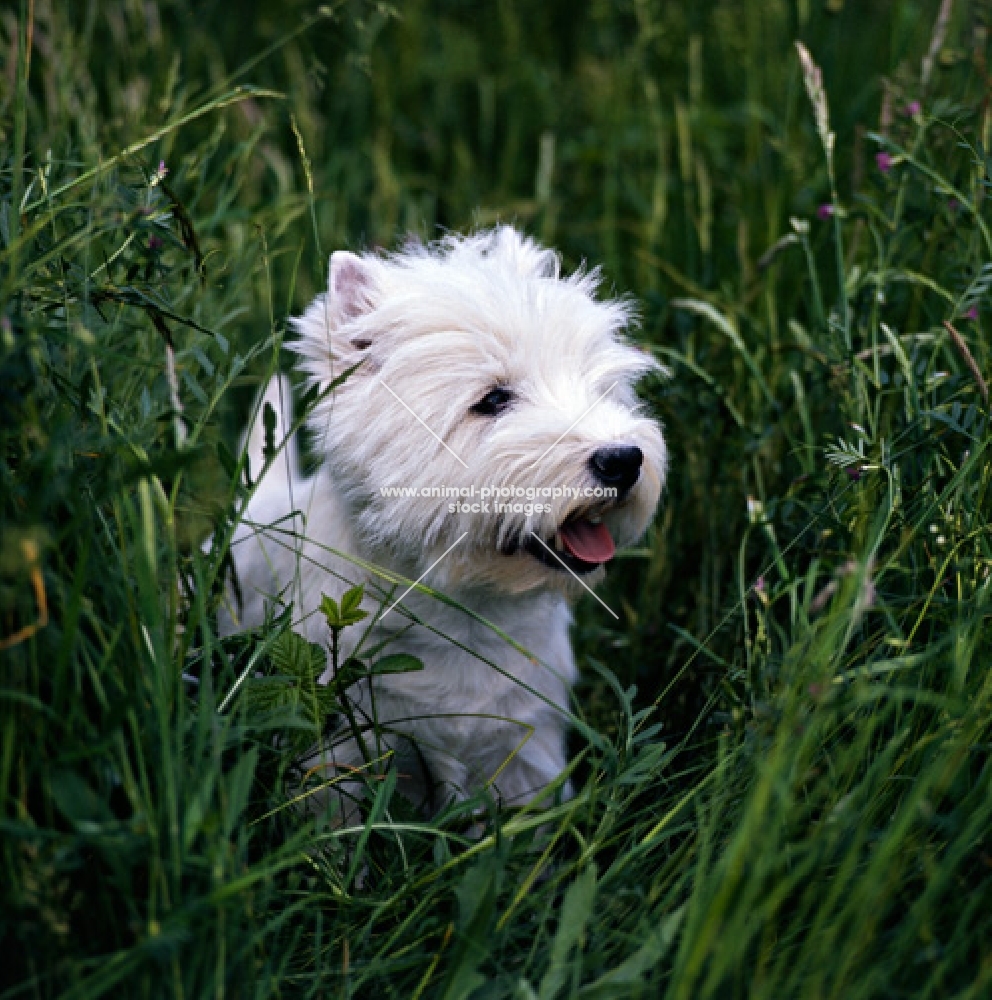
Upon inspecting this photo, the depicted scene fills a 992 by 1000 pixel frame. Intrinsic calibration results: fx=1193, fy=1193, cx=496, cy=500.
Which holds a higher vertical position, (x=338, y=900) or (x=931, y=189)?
(x=931, y=189)

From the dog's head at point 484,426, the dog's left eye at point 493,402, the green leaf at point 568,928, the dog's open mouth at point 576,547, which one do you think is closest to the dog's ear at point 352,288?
the dog's head at point 484,426

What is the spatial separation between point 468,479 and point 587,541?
0.27 meters

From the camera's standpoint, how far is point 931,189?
2709mm

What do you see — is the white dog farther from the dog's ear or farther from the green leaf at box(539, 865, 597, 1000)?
the green leaf at box(539, 865, 597, 1000)

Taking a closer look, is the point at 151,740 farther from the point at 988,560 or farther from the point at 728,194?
the point at 728,194

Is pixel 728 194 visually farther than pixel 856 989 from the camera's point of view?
Yes

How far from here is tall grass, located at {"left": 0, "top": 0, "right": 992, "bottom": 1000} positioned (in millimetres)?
1614

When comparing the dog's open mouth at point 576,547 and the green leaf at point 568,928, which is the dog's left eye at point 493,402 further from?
the green leaf at point 568,928

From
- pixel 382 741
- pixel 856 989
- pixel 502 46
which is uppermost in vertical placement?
pixel 502 46

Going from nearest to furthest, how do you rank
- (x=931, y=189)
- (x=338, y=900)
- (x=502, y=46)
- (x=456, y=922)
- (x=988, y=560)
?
(x=456, y=922) < (x=338, y=900) < (x=988, y=560) < (x=931, y=189) < (x=502, y=46)

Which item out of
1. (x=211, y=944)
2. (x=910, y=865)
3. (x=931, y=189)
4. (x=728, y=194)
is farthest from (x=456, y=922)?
(x=728, y=194)

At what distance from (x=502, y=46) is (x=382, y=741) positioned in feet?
12.1

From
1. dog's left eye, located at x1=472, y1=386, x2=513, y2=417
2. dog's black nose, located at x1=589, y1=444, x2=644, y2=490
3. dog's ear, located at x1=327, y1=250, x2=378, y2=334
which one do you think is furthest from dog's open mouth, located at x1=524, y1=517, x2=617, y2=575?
dog's ear, located at x1=327, y1=250, x2=378, y2=334

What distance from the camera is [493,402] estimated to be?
7.71 ft
